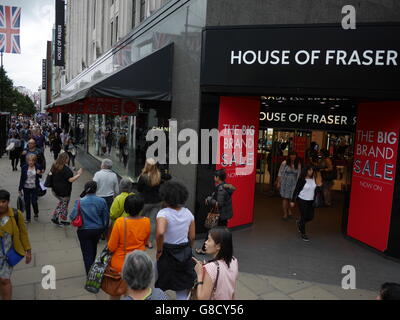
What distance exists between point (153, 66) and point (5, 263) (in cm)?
590

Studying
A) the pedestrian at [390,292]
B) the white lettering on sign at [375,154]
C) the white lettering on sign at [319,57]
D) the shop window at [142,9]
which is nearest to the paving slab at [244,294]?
the pedestrian at [390,292]

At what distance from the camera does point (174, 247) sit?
13.2 feet

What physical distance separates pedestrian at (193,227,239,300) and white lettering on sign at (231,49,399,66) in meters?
5.08

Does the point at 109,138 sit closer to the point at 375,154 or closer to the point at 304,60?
the point at 304,60

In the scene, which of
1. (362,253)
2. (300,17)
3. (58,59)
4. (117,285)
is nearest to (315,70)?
(300,17)

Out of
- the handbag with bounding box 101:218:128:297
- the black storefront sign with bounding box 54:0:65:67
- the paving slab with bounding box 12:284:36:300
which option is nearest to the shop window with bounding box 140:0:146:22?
the paving slab with bounding box 12:284:36:300

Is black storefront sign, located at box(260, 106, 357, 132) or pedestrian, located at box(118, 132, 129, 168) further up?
black storefront sign, located at box(260, 106, 357, 132)

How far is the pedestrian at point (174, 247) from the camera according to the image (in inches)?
156

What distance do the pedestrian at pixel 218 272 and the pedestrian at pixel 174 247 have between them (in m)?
0.88

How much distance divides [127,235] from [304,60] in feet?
17.0

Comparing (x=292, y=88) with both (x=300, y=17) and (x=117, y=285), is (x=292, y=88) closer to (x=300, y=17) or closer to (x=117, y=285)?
(x=300, y=17)

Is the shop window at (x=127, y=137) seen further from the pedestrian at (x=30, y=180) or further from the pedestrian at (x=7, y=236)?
the pedestrian at (x=7, y=236)

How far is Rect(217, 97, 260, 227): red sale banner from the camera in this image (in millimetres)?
7883

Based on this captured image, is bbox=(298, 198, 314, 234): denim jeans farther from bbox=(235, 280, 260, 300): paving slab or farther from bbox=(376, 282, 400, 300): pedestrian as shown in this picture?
bbox=(376, 282, 400, 300): pedestrian
